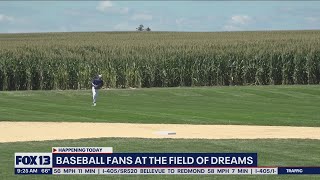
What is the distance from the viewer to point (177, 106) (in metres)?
32.0

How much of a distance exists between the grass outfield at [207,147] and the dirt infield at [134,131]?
1.44 m

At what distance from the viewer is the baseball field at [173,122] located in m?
18.8

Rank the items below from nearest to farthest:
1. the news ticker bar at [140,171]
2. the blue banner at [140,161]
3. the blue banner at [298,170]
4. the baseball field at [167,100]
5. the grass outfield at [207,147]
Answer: the news ticker bar at [140,171], the blue banner at [140,161], the blue banner at [298,170], the grass outfield at [207,147], the baseball field at [167,100]

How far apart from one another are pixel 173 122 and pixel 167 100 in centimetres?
855

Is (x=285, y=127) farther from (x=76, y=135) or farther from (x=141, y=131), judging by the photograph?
(x=76, y=135)

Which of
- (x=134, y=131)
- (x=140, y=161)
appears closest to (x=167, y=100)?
(x=134, y=131)

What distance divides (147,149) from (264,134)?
18.9 feet

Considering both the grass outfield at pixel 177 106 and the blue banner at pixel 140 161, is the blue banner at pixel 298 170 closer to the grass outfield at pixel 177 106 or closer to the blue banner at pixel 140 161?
the blue banner at pixel 140 161

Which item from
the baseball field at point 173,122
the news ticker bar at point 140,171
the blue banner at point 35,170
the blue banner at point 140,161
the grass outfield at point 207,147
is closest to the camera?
the news ticker bar at point 140,171

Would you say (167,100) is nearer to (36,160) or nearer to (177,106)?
(177,106)

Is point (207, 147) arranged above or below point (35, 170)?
below

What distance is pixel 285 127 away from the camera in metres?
24.9

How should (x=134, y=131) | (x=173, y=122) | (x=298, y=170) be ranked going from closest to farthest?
1. (x=298, y=170)
2. (x=134, y=131)
3. (x=173, y=122)

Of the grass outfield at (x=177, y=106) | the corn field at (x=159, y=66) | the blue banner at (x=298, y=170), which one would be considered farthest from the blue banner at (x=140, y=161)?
the corn field at (x=159, y=66)
